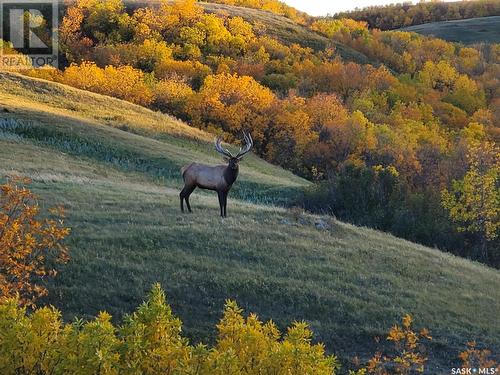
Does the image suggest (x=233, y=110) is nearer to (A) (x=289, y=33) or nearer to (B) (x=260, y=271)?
(B) (x=260, y=271)

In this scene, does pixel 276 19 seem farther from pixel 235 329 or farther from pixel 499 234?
pixel 235 329

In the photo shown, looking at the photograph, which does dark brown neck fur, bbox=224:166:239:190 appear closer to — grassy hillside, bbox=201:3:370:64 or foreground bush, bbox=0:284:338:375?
foreground bush, bbox=0:284:338:375

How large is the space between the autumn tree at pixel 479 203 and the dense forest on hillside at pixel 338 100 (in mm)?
82

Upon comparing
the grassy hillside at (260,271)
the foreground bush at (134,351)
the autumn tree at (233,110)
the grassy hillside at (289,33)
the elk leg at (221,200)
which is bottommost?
the autumn tree at (233,110)

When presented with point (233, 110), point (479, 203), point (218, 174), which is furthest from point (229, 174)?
point (233, 110)

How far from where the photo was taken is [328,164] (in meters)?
68.5

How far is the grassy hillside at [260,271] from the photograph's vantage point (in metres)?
15.1

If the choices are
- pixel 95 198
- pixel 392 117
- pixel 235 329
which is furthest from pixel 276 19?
pixel 235 329

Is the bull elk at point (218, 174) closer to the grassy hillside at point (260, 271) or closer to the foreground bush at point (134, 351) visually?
the grassy hillside at point (260, 271)

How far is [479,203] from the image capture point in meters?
37.6

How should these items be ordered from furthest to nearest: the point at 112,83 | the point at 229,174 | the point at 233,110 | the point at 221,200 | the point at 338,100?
the point at 338,100 → the point at 112,83 → the point at 233,110 → the point at 221,200 → the point at 229,174

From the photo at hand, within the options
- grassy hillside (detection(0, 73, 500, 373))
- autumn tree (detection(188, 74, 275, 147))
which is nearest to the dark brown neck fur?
grassy hillside (detection(0, 73, 500, 373))

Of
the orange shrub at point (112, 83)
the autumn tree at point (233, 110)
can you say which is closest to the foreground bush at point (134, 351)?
the autumn tree at point (233, 110)

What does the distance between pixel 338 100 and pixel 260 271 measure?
79.5 m
